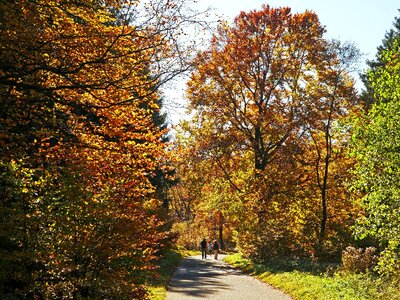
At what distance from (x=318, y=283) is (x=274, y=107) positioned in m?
15.5

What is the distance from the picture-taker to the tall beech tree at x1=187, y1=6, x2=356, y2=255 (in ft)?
88.6

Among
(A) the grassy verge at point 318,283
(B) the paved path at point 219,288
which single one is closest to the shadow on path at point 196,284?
(B) the paved path at point 219,288

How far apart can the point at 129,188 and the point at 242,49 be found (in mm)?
20042

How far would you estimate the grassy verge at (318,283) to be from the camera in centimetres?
1251

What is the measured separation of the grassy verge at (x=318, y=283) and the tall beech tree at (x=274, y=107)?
4544 millimetres

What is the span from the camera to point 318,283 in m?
15.4

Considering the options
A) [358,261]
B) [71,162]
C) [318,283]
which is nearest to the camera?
[71,162]

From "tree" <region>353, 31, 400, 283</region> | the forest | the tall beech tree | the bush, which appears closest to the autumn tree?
the forest

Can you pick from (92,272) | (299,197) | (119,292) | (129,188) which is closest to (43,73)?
(129,188)

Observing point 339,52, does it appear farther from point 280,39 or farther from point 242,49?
point 242,49

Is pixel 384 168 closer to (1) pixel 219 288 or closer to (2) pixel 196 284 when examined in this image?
(1) pixel 219 288

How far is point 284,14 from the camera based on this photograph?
28641 millimetres

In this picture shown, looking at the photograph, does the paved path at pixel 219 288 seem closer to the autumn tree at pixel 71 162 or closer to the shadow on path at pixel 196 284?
the shadow on path at pixel 196 284

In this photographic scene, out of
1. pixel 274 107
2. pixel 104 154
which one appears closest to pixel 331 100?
pixel 274 107
